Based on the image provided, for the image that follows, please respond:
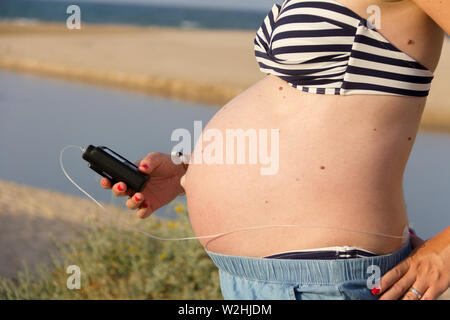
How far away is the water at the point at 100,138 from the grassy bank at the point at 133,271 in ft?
6.10

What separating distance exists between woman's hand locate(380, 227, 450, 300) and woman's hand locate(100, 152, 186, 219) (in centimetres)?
69

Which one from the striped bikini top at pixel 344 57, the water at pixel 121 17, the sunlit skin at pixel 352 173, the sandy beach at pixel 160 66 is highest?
the water at pixel 121 17

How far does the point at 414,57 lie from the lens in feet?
4.25

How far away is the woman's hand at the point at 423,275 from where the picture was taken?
1.31 metres

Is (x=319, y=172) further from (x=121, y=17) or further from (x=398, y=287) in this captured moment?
(x=121, y=17)

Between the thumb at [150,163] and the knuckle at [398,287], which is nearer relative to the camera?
the knuckle at [398,287]

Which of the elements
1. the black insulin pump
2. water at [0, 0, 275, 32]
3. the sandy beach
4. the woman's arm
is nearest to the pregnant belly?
the woman's arm

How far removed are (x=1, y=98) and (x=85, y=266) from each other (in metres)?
9.35

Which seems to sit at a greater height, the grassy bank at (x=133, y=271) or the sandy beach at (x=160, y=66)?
the sandy beach at (x=160, y=66)

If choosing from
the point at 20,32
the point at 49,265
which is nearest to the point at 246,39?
the point at 20,32

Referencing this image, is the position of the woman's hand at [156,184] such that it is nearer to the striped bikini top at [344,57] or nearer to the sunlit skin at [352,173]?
the sunlit skin at [352,173]

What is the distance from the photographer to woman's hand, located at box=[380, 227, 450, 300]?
4.28 feet

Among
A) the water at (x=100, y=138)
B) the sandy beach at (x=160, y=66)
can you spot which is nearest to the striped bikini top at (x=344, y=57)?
the water at (x=100, y=138)

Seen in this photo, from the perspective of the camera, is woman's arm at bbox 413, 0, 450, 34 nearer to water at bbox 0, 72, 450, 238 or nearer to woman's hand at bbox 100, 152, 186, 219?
woman's hand at bbox 100, 152, 186, 219
